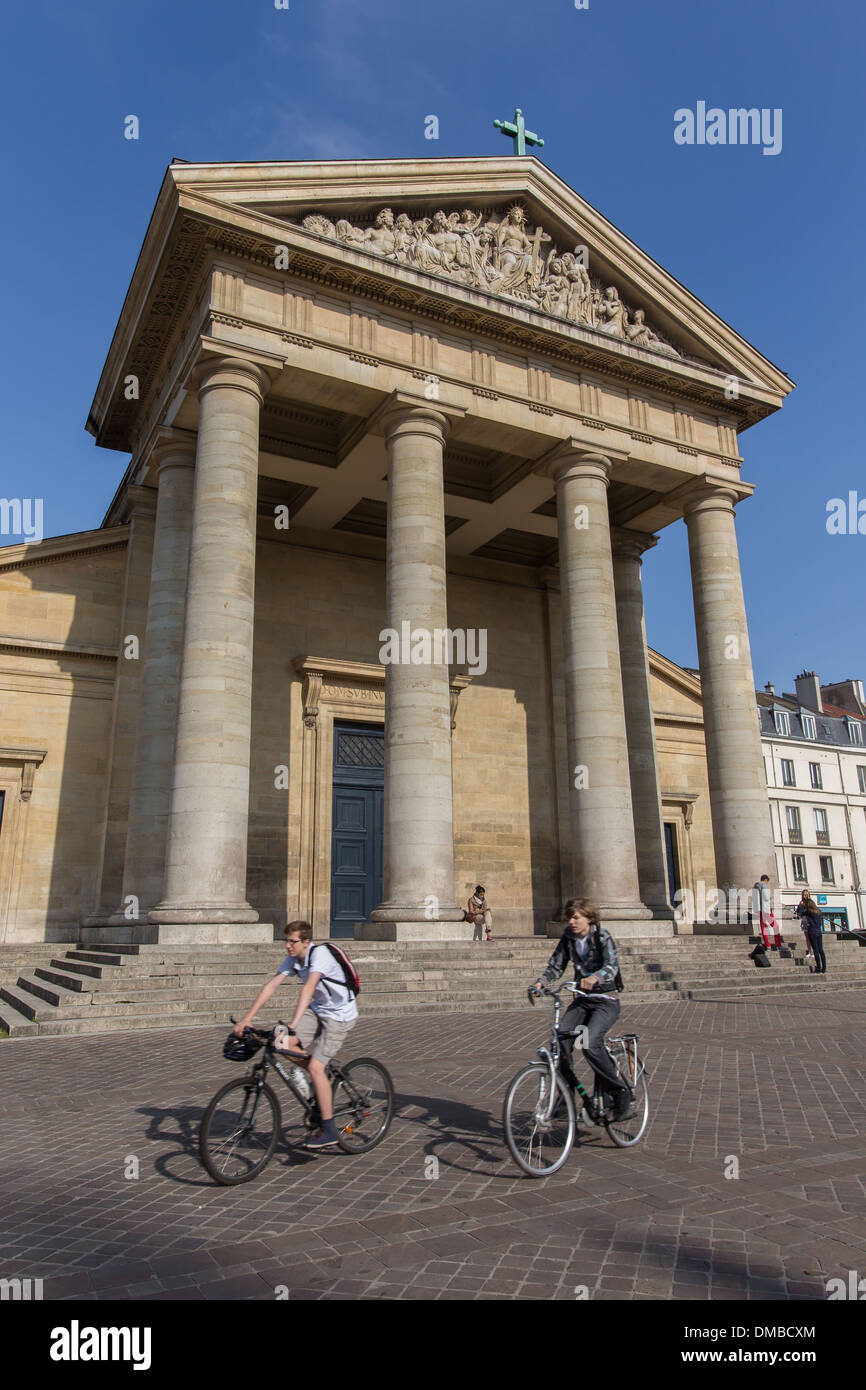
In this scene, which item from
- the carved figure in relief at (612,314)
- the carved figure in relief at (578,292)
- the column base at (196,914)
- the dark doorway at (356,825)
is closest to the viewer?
the column base at (196,914)

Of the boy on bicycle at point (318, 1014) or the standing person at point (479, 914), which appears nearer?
the boy on bicycle at point (318, 1014)

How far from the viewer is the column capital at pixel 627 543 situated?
26.7 m

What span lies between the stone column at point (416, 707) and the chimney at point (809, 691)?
42907 millimetres

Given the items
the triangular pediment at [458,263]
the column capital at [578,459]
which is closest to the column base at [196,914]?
the triangular pediment at [458,263]

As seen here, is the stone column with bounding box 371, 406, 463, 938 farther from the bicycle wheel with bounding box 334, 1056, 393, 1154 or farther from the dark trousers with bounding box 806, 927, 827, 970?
the bicycle wheel with bounding box 334, 1056, 393, 1154

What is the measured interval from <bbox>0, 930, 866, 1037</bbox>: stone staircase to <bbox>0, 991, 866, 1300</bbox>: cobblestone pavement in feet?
9.86

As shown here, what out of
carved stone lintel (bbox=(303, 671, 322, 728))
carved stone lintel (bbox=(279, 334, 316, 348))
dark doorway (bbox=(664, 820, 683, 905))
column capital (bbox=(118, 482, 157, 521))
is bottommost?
dark doorway (bbox=(664, 820, 683, 905))

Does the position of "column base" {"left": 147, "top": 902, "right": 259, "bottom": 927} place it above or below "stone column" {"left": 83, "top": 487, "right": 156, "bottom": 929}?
below

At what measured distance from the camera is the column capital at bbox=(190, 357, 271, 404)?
17.8 metres

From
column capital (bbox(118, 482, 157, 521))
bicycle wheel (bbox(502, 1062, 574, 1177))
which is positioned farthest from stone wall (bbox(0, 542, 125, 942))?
bicycle wheel (bbox(502, 1062, 574, 1177))

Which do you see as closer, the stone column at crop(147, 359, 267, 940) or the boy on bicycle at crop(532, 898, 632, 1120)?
the boy on bicycle at crop(532, 898, 632, 1120)

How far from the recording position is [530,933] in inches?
1013

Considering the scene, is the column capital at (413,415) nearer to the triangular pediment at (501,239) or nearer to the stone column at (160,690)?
the triangular pediment at (501,239)
